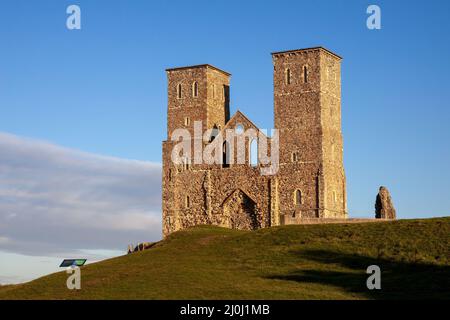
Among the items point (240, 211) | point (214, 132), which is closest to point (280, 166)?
point (240, 211)

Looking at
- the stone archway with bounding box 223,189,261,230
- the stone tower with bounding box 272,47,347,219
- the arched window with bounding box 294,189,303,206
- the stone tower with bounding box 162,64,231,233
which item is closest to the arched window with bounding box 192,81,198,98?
the stone tower with bounding box 162,64,231,233

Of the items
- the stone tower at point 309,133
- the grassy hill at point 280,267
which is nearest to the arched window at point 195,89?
the stone tower at point 309,133

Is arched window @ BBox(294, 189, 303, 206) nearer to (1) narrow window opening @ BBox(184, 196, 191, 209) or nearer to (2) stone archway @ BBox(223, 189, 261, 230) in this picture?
(2) stone archway @ BBox(223, 189, 261, 230)

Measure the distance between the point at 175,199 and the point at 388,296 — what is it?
41.5m

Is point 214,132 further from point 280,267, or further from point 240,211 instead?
point 280,267

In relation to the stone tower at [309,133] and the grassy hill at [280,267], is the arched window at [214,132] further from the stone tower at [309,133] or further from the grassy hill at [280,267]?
the grassy hill at [280,267]

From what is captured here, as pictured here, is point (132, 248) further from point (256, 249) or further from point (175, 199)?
point (256, 249)

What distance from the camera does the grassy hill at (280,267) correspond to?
164ft

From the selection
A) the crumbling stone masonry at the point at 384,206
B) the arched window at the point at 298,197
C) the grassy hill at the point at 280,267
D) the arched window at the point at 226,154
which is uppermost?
the arched window at the point at 226,154

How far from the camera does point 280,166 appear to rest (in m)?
84.3

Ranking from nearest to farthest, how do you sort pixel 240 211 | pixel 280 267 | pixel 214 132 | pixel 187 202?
1. pixel 280 267
2. pixel 240 211
3. pixel 187 202
4. pixel 214 132

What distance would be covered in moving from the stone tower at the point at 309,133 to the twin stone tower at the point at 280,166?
0.08 m

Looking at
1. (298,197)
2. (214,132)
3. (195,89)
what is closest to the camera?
(298,197)

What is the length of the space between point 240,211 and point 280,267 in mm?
27563
